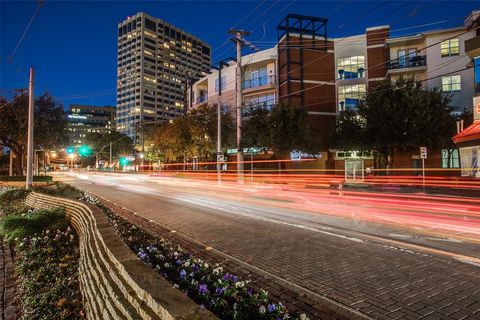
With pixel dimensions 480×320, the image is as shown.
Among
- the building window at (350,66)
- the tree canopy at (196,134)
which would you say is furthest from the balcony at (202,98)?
the building window at (350,66)

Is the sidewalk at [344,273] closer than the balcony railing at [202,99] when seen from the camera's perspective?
Yes

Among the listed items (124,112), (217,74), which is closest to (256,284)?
(217,74)

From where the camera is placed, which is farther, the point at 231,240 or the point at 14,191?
the point at 14,191

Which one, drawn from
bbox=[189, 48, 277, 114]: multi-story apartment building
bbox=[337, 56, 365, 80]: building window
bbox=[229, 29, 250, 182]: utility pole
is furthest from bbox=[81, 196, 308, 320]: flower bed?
bbox=[337, 56, 365, 80]: building window

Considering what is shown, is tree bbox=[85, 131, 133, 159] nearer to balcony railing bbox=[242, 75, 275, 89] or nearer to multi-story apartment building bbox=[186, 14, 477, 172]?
balcony railing bbox=[242, 75, 275, 89]

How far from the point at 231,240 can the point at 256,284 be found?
11.4 ft

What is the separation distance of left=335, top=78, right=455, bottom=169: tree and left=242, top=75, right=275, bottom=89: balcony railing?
48.0ft

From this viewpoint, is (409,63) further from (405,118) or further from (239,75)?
(239,75)

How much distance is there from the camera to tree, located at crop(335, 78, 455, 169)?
28.9m

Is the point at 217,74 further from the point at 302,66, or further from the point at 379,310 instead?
the point at 379,310

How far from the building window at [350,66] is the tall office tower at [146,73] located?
11361cm

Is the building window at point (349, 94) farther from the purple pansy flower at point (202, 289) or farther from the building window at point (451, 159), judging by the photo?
the purple pansy flower at point (202, 289)

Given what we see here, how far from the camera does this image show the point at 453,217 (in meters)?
12.0

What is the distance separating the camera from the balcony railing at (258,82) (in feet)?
144
